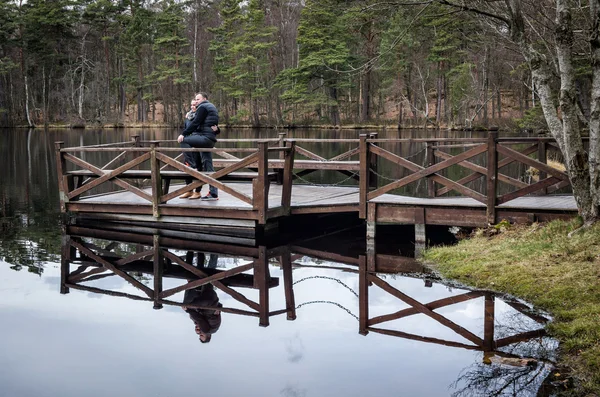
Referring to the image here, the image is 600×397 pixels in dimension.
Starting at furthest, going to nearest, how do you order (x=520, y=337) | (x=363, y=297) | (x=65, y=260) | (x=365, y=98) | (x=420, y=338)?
(x=365, y=98) < (x=65, y=260) < (x=363, y=297) < (x=420, y=338) < (x=520, y=337)

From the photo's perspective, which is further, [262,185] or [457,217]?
[262,185]

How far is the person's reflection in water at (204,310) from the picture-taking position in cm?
730

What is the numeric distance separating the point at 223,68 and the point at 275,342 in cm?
5497

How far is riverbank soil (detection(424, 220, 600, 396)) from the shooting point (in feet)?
19.5

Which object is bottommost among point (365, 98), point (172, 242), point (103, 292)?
point (103, 292)

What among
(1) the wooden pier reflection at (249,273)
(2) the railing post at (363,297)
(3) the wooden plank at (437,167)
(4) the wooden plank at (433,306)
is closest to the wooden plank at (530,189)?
(3) the wooden plank at (437,167)

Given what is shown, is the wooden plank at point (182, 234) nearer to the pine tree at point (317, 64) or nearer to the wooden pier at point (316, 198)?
the wooden pier at point (316, 198)

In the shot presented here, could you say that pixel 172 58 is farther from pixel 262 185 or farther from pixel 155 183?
pixel 262 185

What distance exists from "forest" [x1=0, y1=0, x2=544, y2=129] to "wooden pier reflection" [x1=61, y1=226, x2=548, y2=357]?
3961 centimetres

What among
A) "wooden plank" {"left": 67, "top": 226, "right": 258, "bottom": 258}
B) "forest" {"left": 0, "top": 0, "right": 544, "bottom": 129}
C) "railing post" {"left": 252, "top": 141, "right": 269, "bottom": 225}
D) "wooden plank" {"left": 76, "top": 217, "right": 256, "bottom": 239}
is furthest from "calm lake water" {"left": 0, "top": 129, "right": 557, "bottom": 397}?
"forest" {"left": 0, "top": 0, "right": 544, "bottom": 129}

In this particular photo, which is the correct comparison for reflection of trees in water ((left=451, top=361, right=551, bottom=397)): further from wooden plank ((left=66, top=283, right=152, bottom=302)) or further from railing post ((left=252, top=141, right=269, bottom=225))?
railing post ((left=252, top=141, right=269, bottom=225))

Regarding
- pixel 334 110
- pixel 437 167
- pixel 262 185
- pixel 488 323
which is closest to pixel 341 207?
pixel 262 185

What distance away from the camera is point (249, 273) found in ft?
32.3

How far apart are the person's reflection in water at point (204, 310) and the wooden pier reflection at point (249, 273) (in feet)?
0.35
